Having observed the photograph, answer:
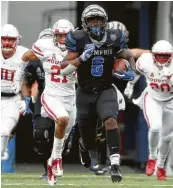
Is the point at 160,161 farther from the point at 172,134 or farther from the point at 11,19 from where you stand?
the point at 11,19

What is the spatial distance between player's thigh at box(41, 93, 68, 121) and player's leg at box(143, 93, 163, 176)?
1.46 m

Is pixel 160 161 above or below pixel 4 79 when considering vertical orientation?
below

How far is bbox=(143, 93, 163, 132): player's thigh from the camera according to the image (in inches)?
482

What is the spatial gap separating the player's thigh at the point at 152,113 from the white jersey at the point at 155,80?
75mm

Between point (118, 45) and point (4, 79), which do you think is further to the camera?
point (4, 79)

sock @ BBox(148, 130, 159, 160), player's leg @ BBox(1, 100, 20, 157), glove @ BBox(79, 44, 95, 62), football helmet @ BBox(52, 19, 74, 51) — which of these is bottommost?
sock @ BBox(148, 130, 159, 160)

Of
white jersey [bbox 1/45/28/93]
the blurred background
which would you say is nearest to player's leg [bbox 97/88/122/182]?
white jersey [bbox 1/45/28/93]

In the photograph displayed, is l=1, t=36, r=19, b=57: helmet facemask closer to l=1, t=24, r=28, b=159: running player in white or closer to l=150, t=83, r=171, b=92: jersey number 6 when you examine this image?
l=1, t=24, r=28, b=159: running player in white

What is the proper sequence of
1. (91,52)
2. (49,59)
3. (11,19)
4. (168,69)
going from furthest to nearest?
(11,19) < (168,69) < (49,59) < (91,52)

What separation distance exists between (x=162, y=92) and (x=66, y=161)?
402cm

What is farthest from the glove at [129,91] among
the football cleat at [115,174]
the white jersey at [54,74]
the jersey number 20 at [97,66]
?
the football cleat at [115,174]

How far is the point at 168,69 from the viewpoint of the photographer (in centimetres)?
1245

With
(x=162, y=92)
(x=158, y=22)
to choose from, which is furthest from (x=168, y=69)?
(x=158, y=22)

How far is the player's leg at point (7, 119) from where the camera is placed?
12295 millimetres
